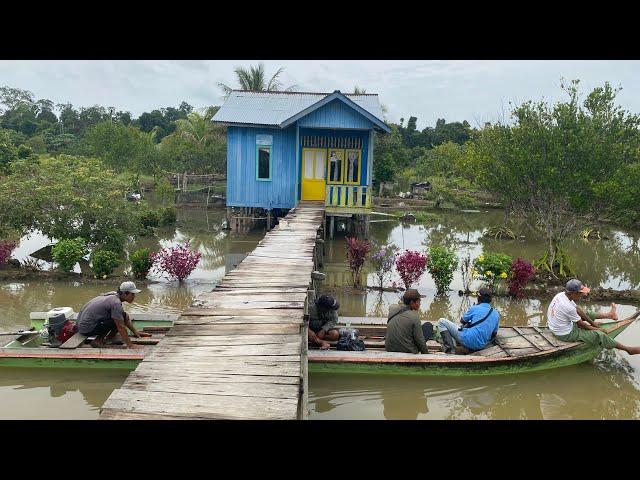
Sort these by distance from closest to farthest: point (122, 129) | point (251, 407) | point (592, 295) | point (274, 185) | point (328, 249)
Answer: point (251, 407), point (592, 295), point (328, 249), point (274, 185), point (122, 129)

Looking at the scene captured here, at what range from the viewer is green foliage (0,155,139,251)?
13.4m

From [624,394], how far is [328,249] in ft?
38.3

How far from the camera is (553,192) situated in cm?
1461

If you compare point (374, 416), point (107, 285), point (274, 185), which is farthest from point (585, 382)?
point (274, 185)

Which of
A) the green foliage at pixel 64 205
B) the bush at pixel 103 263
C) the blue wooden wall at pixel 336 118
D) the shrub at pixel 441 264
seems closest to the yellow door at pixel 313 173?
the blue wooden wall at pixel 336 118

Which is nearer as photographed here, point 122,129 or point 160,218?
point 160,218

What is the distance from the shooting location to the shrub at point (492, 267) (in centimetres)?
1205

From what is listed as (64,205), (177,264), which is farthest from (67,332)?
(64,205)

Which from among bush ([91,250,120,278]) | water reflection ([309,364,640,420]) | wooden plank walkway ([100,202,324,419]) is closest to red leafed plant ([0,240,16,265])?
bush ([91,250,120,278])

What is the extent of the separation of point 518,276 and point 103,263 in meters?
9.56

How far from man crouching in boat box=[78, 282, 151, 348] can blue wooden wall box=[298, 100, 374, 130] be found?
1293 cm

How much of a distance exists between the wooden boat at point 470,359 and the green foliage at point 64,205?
8.55 m

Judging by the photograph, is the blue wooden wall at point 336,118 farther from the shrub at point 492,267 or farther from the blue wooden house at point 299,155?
the shrub at point 492,267

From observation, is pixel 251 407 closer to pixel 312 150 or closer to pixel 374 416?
pixel 374 416
